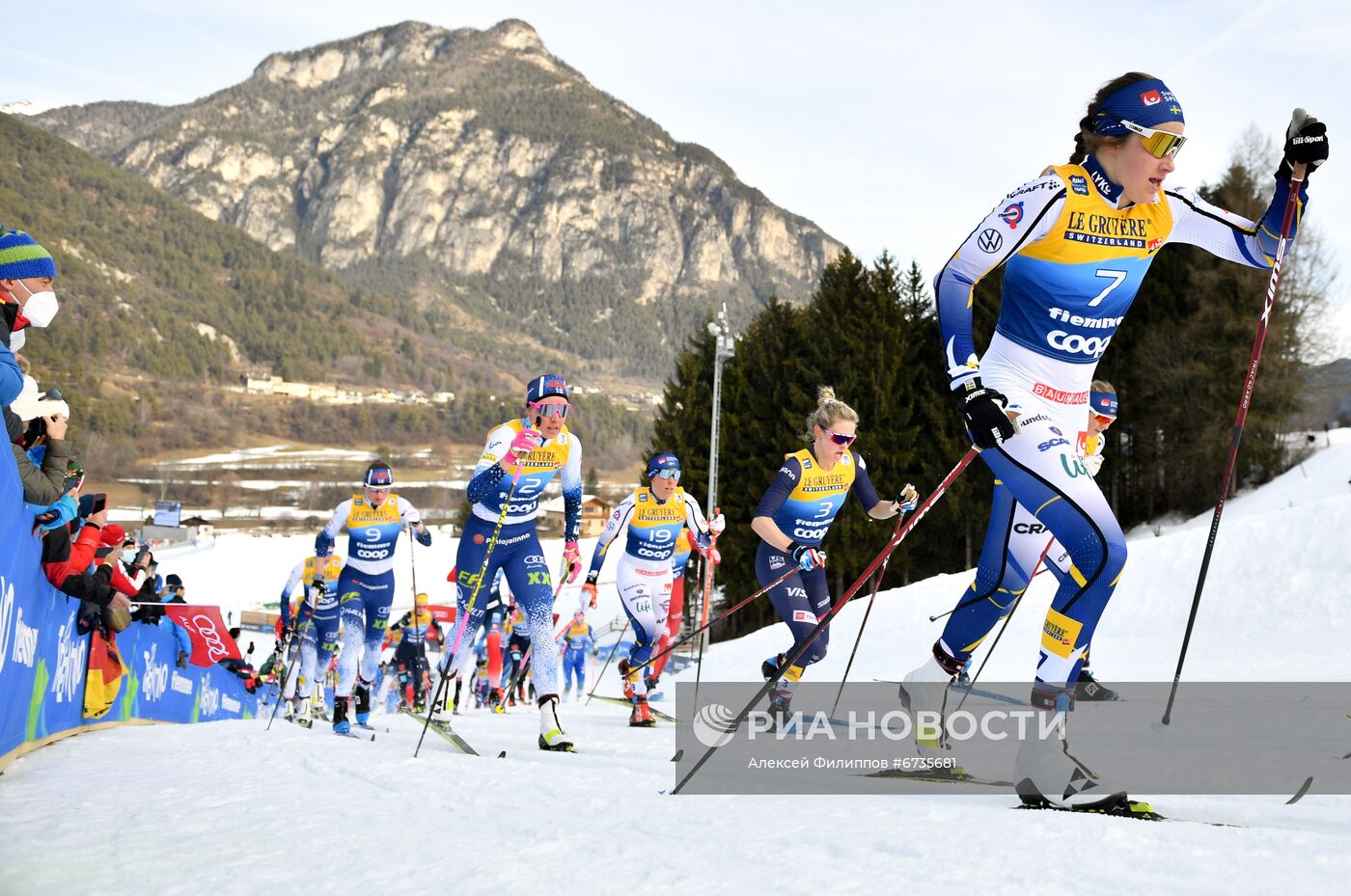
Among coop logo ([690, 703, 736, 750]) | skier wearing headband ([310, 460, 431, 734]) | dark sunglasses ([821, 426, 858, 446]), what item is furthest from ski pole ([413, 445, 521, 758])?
dark sunglasses ([821, 426, 858, 446])

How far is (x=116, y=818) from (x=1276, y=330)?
30783 mm

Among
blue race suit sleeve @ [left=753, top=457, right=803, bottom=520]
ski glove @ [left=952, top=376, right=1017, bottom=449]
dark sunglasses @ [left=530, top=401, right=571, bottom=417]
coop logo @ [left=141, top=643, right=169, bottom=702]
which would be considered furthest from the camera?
coop logo @ [left=141, top=643, right=169, bottom=702]

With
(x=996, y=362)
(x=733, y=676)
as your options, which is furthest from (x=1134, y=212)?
(x=733, y=676)

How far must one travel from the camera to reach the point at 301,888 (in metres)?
2.81

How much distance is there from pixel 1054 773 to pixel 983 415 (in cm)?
129

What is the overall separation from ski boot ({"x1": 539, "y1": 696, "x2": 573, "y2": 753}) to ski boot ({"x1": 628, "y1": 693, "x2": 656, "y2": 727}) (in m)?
2.74

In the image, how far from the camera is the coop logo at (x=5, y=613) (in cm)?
505

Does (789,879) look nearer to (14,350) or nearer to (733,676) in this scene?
(14,350)

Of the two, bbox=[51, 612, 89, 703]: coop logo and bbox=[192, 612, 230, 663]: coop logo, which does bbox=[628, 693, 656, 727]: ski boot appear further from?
bbox=[192, 612, 230, 663]: coop logo

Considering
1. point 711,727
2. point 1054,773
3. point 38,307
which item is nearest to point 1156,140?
point 1054,773

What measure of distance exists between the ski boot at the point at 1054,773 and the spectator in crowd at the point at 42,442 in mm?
4982

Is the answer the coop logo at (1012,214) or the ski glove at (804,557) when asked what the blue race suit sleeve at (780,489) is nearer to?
the ski glove at (804,557)

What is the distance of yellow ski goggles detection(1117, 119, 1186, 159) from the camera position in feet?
13.4

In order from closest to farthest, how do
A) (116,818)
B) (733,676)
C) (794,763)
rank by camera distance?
(116,818) → (794,763) → (733,676)
